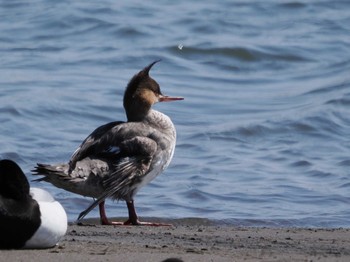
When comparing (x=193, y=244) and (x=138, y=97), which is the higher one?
(x=138, y=97)

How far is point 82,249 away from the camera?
6.96 meters

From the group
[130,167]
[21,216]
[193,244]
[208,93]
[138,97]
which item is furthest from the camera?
[208,93]

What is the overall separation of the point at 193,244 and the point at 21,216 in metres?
1.25

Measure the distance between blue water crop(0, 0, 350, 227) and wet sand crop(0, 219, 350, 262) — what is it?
124 centimetres

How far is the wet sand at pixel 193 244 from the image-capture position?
22.0 feet

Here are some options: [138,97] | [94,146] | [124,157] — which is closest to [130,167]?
[124,157]

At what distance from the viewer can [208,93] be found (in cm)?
1524

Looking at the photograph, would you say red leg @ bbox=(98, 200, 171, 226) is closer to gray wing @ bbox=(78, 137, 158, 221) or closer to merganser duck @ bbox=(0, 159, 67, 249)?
gray wing @ bbox=(78, 137, 158, 221)

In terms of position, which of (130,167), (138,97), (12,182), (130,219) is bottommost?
(130,219)

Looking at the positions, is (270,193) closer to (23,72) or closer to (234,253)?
(234,253)

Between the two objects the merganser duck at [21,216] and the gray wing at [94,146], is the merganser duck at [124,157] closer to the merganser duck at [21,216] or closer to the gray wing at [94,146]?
the gray wing at [94,146]

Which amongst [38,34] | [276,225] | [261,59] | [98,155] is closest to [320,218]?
[276,225]

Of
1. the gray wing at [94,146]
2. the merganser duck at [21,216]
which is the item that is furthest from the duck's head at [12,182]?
the gray wing at [94,146]

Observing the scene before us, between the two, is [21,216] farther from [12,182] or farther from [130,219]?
[130,219]
